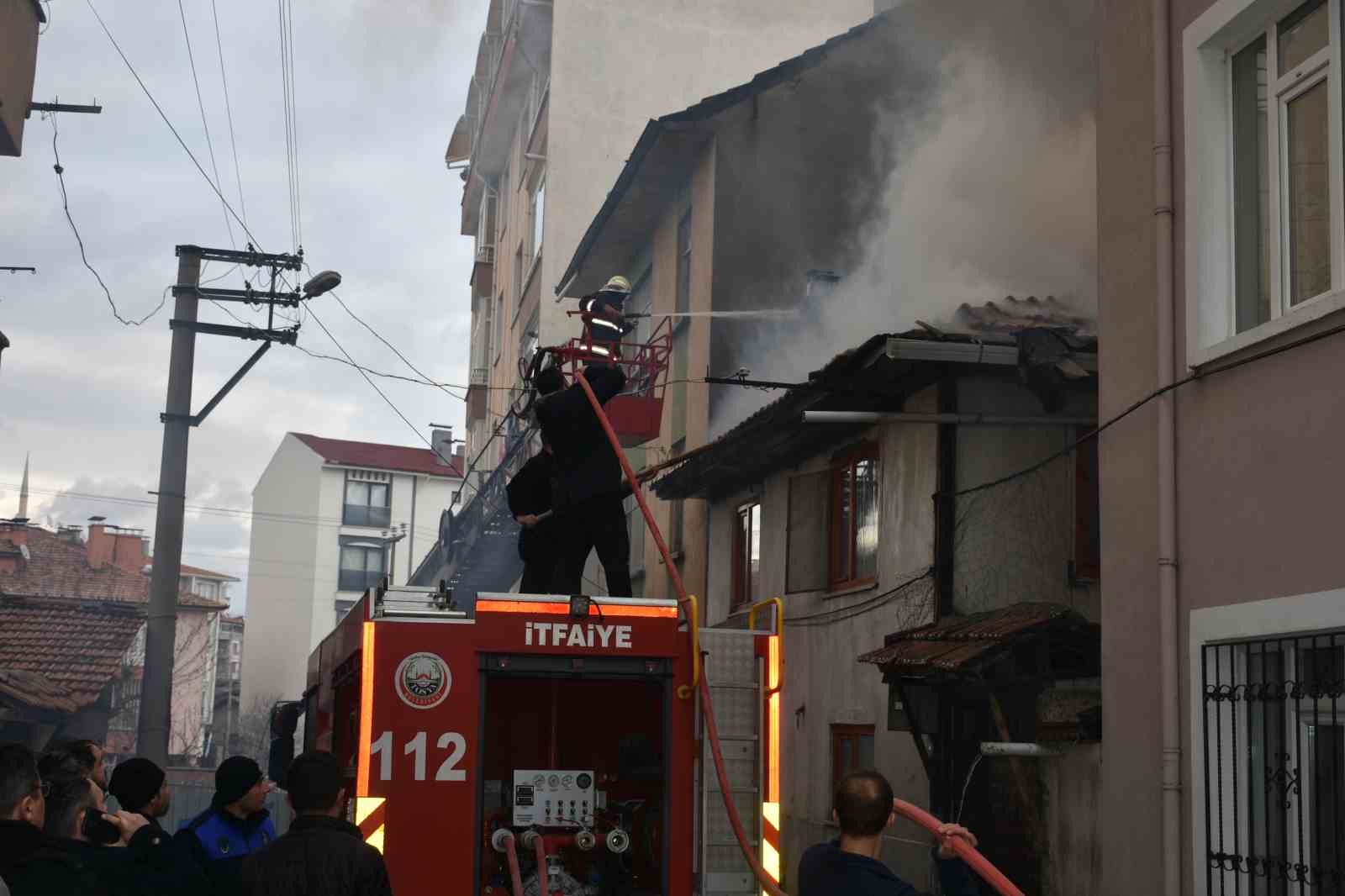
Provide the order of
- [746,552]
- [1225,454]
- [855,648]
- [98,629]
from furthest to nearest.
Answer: [98,629]
[746,552]
[855,648]
[1225,454]

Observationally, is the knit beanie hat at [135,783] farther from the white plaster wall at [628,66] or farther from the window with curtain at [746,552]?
the white plaster wall at [628,66]

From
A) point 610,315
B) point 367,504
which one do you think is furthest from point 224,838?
point 367,504

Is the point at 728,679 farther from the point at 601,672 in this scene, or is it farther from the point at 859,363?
the point at 859,363

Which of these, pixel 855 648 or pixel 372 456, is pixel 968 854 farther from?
pixel 372 456

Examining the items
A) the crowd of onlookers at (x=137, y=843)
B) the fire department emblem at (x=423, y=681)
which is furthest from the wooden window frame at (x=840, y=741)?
the crowd of onlookers at (x=137, y=843)

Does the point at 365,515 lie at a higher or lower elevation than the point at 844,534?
higher

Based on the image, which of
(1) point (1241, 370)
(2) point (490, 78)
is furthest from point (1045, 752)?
(2) point (490, 78)

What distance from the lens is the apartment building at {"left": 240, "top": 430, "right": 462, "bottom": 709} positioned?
68.8 meters

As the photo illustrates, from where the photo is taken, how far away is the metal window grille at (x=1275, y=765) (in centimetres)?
686

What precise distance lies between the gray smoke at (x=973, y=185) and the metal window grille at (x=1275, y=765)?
28.4 ft

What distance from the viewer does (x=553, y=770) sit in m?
9.03

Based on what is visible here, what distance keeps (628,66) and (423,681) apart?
74.2 feet

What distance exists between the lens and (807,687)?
15.6m

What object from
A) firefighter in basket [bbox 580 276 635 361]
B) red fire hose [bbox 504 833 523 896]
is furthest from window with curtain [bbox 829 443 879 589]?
red fire hose [bbox 504 833 523 896]
